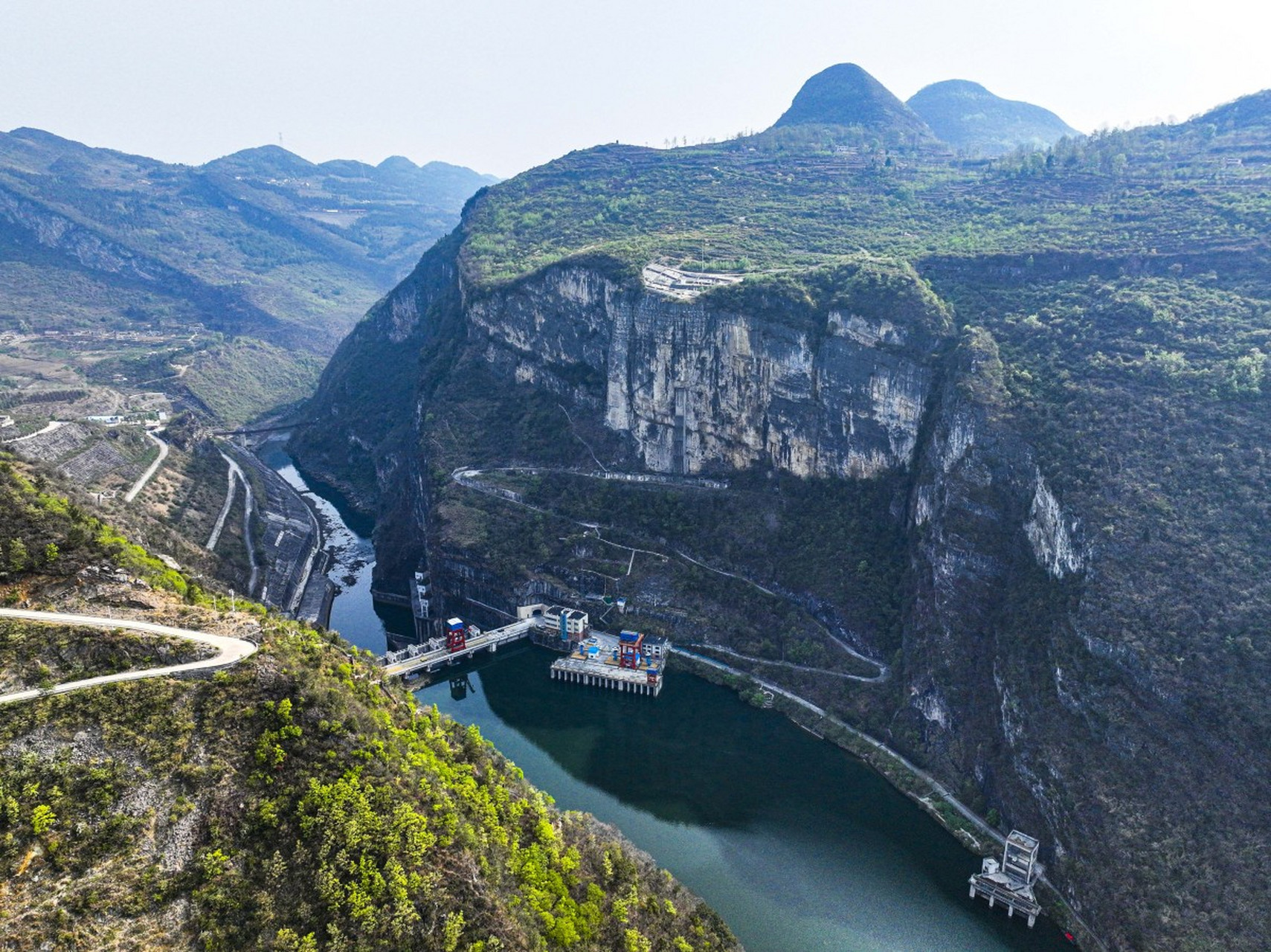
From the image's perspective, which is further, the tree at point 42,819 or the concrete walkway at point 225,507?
the concrete walkway at point 225,507

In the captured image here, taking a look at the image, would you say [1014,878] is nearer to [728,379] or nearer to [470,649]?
[470,649]

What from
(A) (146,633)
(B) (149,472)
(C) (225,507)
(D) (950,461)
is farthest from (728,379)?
(B) (149,472)

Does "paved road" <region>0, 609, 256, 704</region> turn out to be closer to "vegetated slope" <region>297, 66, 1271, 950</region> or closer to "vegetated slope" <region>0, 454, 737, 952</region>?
"vegetated slope" <region>0, 454, 737, 952</region>

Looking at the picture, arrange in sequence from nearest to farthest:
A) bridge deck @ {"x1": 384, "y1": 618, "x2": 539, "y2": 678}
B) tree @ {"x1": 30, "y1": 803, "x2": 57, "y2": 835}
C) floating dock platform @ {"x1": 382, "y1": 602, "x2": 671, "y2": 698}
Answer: tree @ {"x1": 30, "y1": 803, "x2": 57, "y2": 835}, floating dock platform @ {"x1": 382, "y1": 602, "x2": 671, "y2": 698}, bridge deck @ {"x1": 384, "y1": 618, "x2": 539, "y2": 678}

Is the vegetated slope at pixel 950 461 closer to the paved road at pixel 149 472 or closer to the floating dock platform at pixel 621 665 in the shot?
the floating dock platform at pixel 621 665

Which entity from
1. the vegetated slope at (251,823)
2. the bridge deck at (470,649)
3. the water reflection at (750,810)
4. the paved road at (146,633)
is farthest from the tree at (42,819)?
the bridge deck at (470,649)

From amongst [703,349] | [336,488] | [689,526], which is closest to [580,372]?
[703,349]

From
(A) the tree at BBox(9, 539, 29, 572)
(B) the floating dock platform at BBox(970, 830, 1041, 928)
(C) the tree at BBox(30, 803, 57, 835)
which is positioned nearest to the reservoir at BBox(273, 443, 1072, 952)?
(B) the floating dock platform at BBox(970, 830, 1041, 928)
